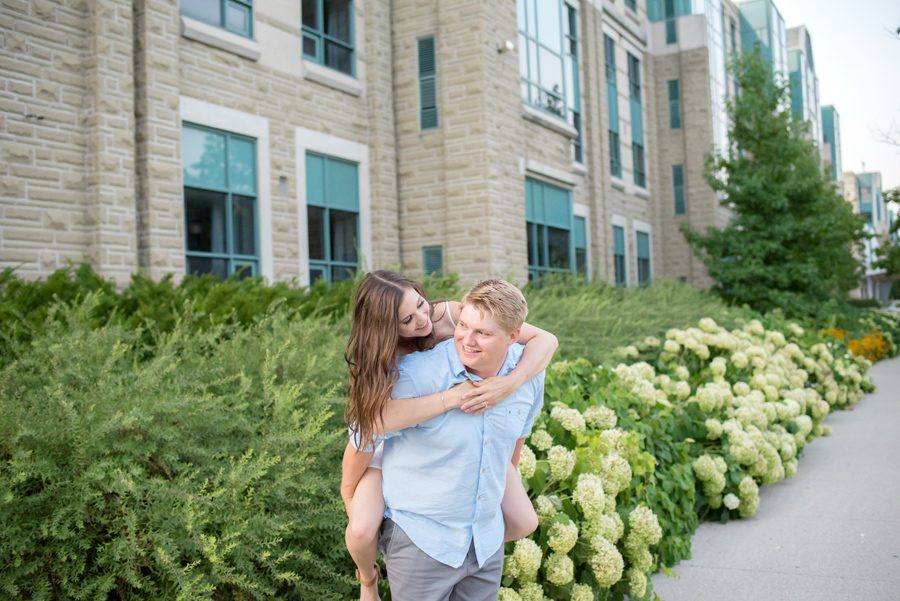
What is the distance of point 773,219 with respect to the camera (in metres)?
16.9

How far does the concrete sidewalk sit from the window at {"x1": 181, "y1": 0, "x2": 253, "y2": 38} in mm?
8214

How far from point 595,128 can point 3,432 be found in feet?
55.8

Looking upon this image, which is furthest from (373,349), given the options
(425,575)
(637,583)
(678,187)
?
(678,187)

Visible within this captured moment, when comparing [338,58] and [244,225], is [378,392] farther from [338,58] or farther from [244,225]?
[338,58]

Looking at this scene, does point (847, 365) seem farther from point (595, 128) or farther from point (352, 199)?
point (595, 128)

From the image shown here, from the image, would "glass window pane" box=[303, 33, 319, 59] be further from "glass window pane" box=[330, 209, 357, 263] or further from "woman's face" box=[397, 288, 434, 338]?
"woman's face" box=[397, 288, 434, 338]

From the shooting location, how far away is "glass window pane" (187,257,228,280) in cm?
931

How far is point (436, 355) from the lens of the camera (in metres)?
2.45

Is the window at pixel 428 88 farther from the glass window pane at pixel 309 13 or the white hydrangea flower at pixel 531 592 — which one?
the white hydrangea flower at pixel 531 592

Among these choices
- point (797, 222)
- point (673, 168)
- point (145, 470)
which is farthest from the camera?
point (673, 168)

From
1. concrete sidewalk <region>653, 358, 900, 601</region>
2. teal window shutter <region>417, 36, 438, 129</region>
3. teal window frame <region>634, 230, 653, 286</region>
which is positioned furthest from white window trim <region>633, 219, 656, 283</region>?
concrete sidewalk <region>653, 358, 900, 601</region>

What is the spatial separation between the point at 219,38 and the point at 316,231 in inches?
116

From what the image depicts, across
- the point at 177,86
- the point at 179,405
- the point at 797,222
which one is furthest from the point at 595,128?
the point at 179,405

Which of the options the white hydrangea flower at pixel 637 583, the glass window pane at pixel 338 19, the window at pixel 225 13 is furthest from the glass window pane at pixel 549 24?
the white hydrangea flower at pixel 637 583
